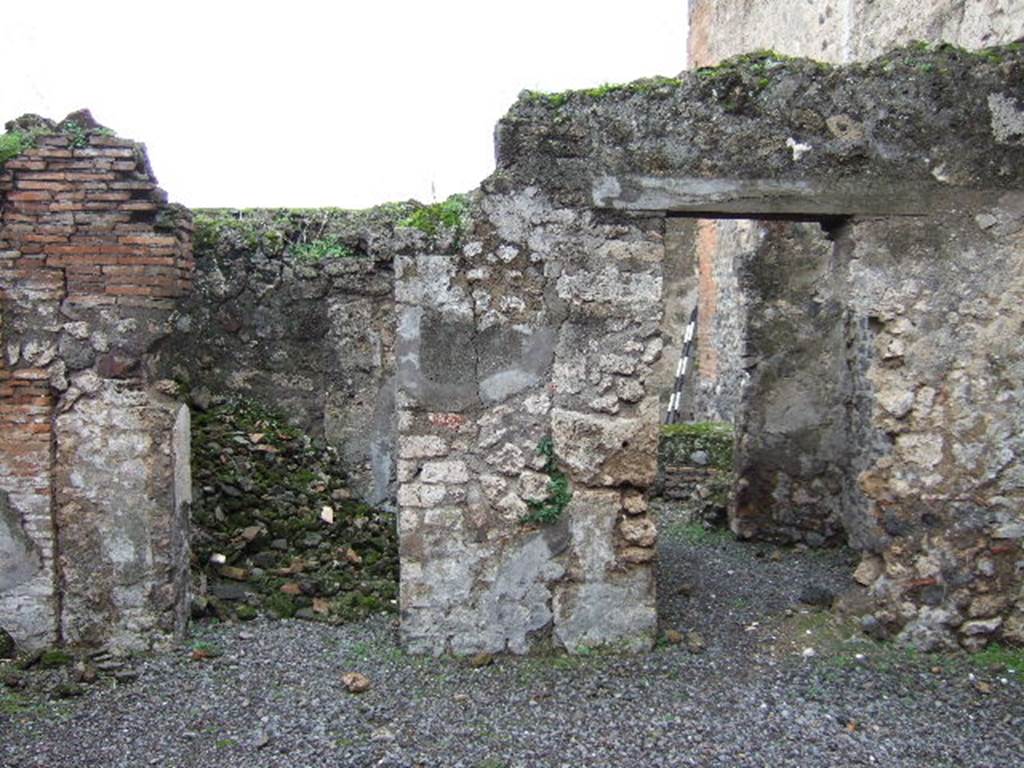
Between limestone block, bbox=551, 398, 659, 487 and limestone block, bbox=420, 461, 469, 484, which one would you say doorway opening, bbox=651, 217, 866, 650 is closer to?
limestone block, bbox=551, 398, 659, 487

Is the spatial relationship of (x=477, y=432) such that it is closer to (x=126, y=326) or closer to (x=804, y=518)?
(x=126, y=326)

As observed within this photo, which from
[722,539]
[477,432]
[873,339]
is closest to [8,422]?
[477,432]

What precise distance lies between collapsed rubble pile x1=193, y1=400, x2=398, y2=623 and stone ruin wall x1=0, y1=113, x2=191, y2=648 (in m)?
0.62

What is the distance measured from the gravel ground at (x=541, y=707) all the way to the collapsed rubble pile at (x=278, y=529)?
0.29m

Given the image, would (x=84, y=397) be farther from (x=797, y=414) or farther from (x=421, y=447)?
(x=797, y=414)

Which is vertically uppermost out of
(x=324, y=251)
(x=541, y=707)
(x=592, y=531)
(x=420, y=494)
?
(x=324, y=251)

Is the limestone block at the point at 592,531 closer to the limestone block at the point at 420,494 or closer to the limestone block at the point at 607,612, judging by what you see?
the limestone block at the point at 607,612

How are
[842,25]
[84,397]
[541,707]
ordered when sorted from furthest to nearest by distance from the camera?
[842,25]
[84,397]
[541,707]

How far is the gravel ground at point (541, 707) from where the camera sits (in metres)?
3.78

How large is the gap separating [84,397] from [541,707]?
2.86m

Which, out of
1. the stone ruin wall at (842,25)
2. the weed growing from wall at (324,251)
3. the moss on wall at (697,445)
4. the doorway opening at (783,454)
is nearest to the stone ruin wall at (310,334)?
the weed growing from wall at (324,251)

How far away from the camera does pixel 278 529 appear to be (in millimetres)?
6051

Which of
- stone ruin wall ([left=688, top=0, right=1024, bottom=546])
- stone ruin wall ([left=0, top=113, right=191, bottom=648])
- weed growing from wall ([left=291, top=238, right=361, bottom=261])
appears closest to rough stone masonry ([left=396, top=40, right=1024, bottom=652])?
stone ruin wall ([left=0, top=113, right=191, bottom=648])

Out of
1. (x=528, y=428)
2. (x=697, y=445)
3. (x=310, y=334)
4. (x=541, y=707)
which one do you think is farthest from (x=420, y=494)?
(x=697, y=445)
